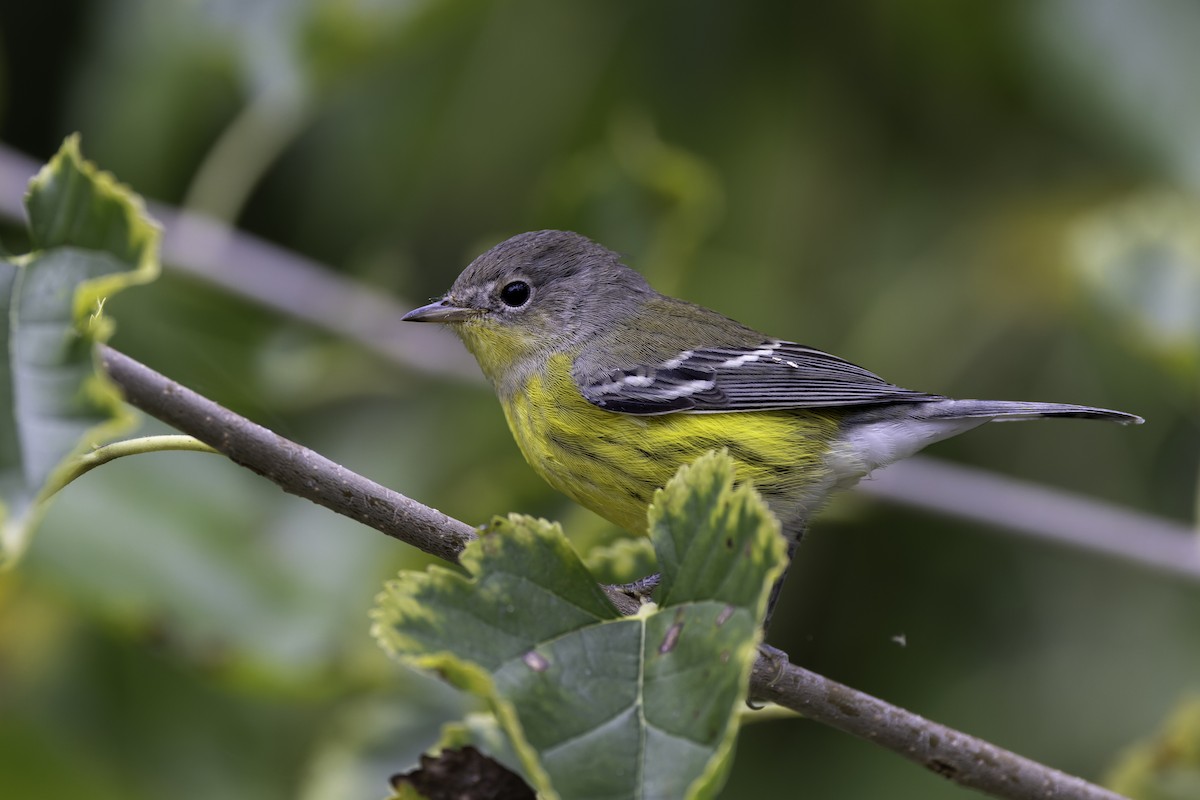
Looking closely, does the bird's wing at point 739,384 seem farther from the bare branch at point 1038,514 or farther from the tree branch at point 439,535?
the tree branch at point 439,535

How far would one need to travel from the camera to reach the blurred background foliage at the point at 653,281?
117 inches

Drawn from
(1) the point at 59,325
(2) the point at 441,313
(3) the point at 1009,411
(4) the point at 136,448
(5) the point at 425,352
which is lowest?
(5) the point at 425,352

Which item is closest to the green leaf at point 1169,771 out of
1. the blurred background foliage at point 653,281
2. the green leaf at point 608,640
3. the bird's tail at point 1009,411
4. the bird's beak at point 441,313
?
the bird's tail at point 1009,411

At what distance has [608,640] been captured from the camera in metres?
1.63

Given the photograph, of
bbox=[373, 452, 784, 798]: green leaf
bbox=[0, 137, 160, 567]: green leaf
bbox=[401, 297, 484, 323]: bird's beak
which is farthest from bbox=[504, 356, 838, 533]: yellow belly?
bbox=[0, 137, 160, 567]: green leaf

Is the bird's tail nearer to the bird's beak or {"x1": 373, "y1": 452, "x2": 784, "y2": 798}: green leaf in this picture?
{"x1": 373, "y1": 452, "x2": 784, "y2": 798}: green leaf

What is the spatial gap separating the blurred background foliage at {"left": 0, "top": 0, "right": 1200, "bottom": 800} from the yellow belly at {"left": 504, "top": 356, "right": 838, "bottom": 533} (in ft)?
0.87

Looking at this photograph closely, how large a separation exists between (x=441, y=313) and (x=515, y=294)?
0.30 meters

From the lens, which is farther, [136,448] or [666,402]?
[666,402]

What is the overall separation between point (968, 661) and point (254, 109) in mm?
2373

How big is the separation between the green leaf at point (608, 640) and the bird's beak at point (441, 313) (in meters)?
1.42

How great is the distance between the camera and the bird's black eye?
331 centimetres

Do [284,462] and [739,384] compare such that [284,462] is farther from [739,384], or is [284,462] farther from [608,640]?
[739,384]

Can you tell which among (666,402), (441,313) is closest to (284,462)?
(666,402)
